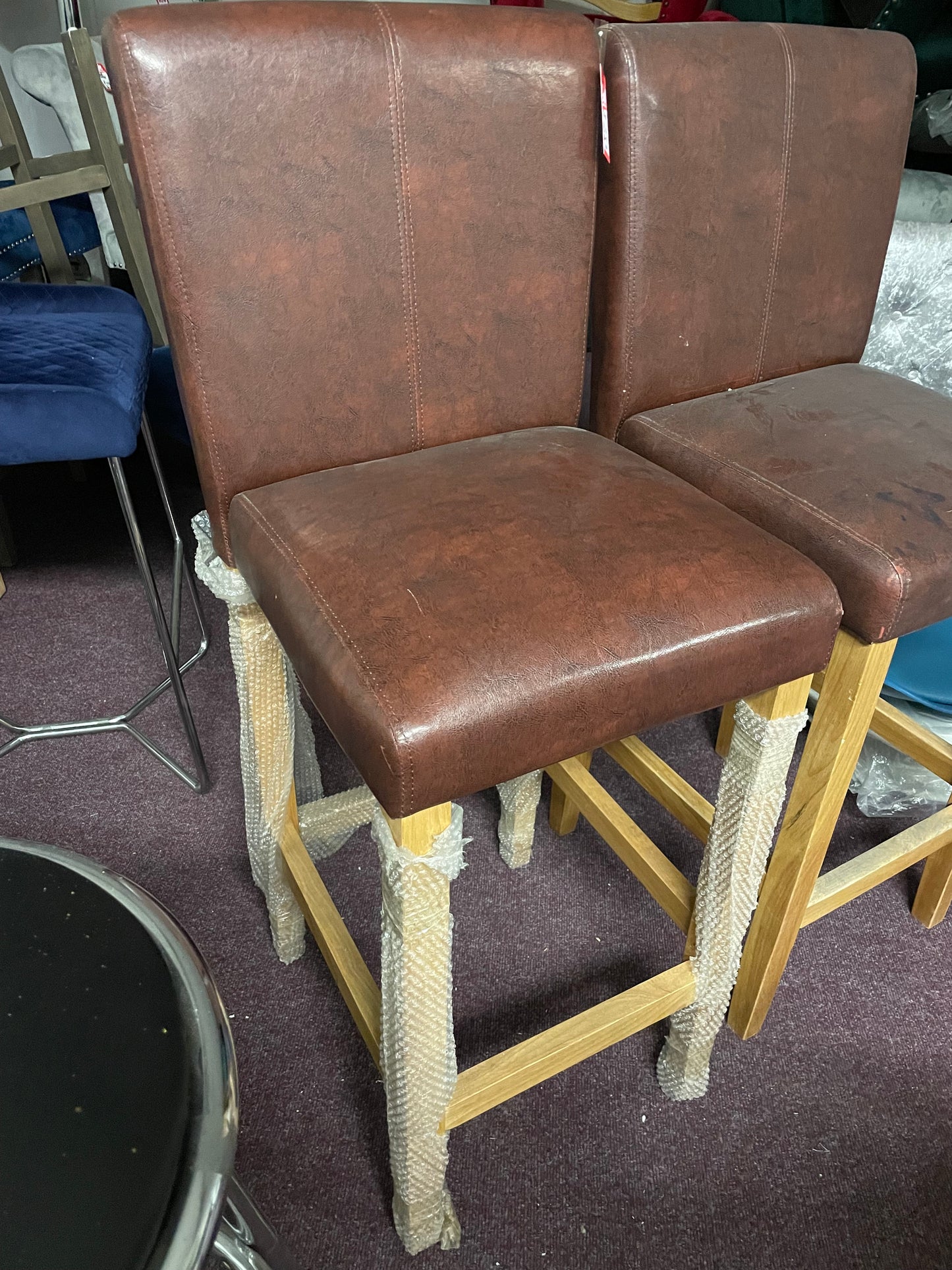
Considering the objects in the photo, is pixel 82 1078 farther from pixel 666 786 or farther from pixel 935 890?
pixel 935 890

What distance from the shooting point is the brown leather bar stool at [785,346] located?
817mm

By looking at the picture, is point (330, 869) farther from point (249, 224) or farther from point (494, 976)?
point (249, 224)

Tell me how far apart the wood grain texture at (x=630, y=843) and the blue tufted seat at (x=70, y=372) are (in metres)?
0.67

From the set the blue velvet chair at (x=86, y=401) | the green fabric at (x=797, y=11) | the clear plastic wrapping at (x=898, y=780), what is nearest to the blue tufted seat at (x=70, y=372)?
the blue velvet chair at (x=86, y=401)

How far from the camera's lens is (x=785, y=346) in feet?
3.48

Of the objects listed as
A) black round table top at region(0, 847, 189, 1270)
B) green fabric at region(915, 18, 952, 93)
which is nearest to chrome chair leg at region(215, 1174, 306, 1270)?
black round table top at region(0, 847, 189, 1270)

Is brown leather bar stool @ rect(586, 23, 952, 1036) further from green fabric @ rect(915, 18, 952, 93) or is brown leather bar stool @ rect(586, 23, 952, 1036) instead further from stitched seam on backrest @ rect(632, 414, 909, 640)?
green fabric @ rect(915, 18, 952, 93)

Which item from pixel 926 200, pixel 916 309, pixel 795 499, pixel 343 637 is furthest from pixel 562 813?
pixel 926 200

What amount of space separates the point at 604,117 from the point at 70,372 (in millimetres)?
744

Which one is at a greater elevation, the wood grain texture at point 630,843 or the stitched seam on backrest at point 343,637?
the stitched seam on backrest at point 343,637

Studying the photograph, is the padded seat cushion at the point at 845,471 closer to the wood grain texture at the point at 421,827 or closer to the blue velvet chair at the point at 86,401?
the wood grain texture at the point at 421,827

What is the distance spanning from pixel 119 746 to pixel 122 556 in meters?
0.64

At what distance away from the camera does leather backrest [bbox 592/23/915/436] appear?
86 cm

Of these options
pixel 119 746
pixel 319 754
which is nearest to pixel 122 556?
pixel 119 746
